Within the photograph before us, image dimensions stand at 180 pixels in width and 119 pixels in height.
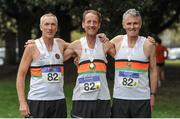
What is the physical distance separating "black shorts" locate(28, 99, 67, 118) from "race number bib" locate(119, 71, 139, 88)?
2.74 ft

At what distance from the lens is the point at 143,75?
6.45m

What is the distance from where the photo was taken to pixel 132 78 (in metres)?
6.41

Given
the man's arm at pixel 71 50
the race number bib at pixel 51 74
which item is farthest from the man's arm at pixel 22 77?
the man's arm at pixel 71 50

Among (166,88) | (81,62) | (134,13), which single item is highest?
(134,13)

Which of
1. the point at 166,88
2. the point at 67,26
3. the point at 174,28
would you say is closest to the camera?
the point at 166,88

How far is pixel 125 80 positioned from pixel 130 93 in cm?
18

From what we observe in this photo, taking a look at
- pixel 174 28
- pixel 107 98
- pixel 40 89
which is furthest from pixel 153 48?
pixel 174 28

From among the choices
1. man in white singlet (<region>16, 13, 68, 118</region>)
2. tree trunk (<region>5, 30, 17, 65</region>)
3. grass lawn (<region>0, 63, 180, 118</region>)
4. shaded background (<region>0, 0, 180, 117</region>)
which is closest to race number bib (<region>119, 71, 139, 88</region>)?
man in white singlet (<region>16, 13, 68, 118</region>)

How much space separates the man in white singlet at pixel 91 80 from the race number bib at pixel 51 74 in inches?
10.7

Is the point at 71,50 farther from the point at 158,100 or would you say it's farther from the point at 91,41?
the point at 158,100

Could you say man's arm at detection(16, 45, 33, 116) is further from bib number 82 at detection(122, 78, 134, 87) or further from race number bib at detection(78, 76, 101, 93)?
bib number 82 at detection(122, 78, 134, 87)

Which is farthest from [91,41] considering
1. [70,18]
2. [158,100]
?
[70,18]

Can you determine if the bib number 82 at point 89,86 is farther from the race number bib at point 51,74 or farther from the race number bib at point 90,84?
the race number bib at point 51,74

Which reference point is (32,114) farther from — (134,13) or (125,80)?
(134,13)
